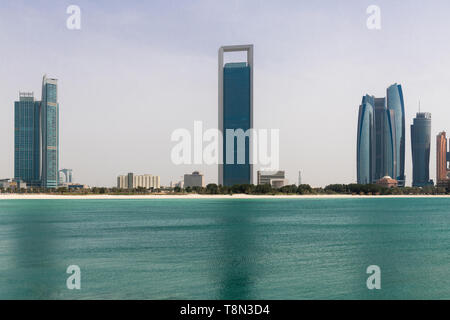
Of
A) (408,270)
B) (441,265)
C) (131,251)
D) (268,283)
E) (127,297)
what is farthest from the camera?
(131,251)

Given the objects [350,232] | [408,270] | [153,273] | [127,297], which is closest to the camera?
[127,297]

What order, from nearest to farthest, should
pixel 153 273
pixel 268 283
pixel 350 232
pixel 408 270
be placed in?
pixel 268 283 → pixel 153 273 → pixel 408 270 → pixel 350 232

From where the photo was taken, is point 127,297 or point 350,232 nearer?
point 127,297

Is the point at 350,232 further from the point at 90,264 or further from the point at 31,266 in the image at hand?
the point at 31,266

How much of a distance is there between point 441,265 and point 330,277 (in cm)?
1443

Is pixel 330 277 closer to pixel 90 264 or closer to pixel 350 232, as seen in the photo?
pixel 90 264

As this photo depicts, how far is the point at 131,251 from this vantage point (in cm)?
5097

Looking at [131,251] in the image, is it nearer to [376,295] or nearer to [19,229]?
[376,295]

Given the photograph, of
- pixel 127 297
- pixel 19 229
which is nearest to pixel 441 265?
pixel 127 297
